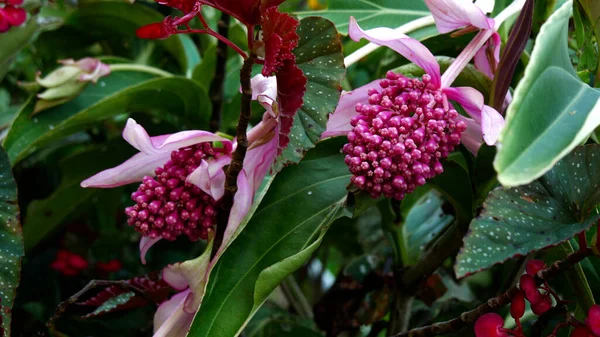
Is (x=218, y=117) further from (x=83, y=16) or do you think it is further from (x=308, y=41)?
(x=308, y=41)

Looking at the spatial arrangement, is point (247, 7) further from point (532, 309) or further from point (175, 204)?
point (532, 309)

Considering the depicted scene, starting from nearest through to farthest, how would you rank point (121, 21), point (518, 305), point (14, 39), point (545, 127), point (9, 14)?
point (545, 127) < point (518, 305) < point (9, 14) < point (14, 39) < point (121, 21)

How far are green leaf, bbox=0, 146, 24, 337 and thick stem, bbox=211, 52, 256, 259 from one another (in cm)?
16

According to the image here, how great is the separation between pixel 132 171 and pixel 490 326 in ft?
0.88

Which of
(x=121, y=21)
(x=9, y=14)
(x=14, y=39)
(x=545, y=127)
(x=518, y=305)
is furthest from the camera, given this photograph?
(x=121, y=21)

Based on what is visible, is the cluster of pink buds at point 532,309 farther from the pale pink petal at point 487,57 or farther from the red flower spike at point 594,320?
the pale pink petal at point 487,57

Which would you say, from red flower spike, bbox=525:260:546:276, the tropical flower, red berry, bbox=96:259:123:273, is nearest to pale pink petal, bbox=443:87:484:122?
the tropical flower

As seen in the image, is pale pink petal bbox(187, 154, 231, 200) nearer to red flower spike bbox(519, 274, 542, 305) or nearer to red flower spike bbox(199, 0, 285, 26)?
red flower spike bbox(199, 0, 285, 26)

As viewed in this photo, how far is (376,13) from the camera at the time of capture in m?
0.65

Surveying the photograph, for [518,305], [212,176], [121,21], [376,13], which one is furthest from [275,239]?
Result: [121,21]

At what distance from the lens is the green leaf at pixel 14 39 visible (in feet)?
2.42

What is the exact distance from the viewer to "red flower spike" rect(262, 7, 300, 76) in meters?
0.35

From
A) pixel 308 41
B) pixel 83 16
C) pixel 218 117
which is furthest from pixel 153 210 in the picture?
pixel 83 16

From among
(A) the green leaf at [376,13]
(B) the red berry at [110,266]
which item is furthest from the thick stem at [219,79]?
(B) the red berry at [110,266]
